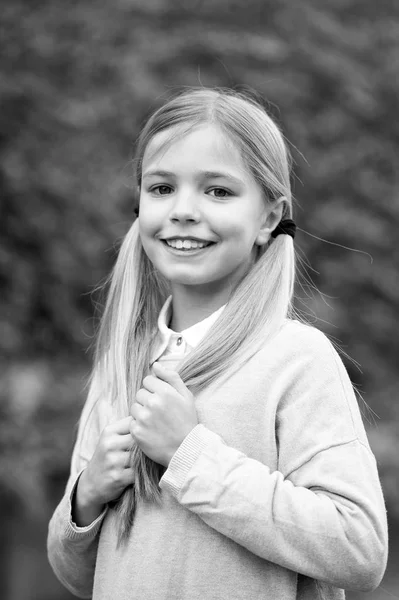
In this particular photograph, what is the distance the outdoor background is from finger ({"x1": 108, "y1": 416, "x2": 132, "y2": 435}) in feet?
6.74

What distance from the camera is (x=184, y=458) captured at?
1.60 meters

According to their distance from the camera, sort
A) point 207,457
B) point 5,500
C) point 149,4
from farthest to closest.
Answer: point 149,4, point 5,500, point 207,457

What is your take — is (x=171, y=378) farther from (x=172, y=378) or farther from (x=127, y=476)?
(x=127, y=476)

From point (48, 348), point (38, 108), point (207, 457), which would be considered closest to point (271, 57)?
point (38, 108)

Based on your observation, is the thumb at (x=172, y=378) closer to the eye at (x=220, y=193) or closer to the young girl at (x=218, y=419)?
the young girl at (x=218, y=419)

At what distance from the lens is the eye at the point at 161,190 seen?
1.84m

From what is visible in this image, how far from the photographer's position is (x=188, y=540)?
5.40 ft

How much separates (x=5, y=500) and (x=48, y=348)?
0.69m

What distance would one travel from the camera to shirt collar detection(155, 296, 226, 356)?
1.83 metres

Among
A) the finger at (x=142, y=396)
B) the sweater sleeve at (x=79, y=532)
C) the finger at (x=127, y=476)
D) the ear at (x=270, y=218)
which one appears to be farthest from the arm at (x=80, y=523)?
the ear at (x=270, y=218)

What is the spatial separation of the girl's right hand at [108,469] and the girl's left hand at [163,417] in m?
0.06

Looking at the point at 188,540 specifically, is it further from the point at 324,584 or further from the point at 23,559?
the point at 23,559

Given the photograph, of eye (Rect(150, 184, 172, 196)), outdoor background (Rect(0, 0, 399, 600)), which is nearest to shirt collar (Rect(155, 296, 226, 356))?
eye (Rect(150, 184, 172, 196))

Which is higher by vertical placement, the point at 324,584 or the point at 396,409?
the point at 324,584
